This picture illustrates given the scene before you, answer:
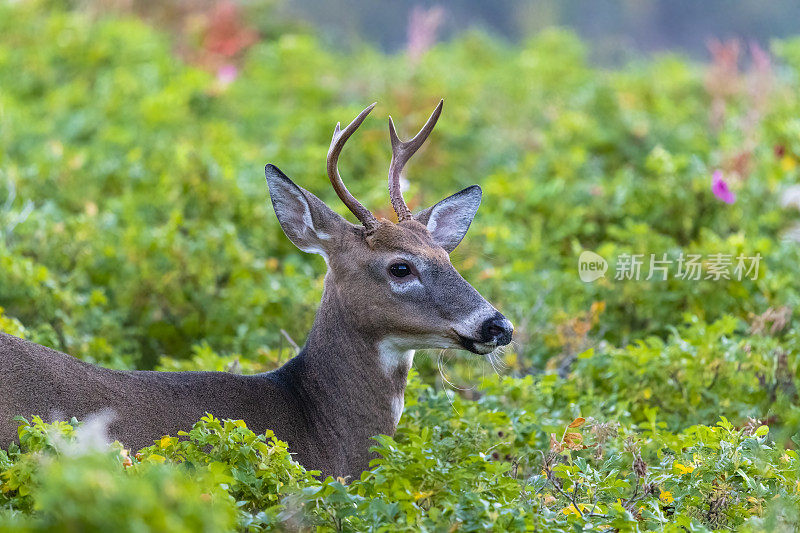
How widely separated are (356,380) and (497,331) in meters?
0.65

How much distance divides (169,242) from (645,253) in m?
2.73

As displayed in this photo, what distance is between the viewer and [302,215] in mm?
4684

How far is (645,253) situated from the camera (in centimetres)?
650

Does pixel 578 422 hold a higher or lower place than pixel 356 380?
lower

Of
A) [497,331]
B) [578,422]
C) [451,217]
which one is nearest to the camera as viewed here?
[497,331]

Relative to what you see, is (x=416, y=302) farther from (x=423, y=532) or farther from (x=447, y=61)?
(x=447, y=61)

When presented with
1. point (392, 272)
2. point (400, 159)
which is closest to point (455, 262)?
point (400, 159)

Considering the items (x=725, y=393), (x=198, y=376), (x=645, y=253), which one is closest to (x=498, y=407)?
(x=725, y=393)

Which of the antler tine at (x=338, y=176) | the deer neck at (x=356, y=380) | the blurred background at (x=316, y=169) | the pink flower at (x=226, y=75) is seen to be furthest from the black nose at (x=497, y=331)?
the pink flower at (x=226, y=75)

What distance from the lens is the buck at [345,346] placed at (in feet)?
13.8

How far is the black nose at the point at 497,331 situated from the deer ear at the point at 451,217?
857 mm

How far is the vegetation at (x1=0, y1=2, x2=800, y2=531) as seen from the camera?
339 centimetres

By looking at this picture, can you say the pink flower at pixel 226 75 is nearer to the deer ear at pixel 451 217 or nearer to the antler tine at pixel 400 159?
the deer ear at pixel 451 217

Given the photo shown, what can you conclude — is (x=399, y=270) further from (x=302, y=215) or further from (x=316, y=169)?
(x=316, y=169)
